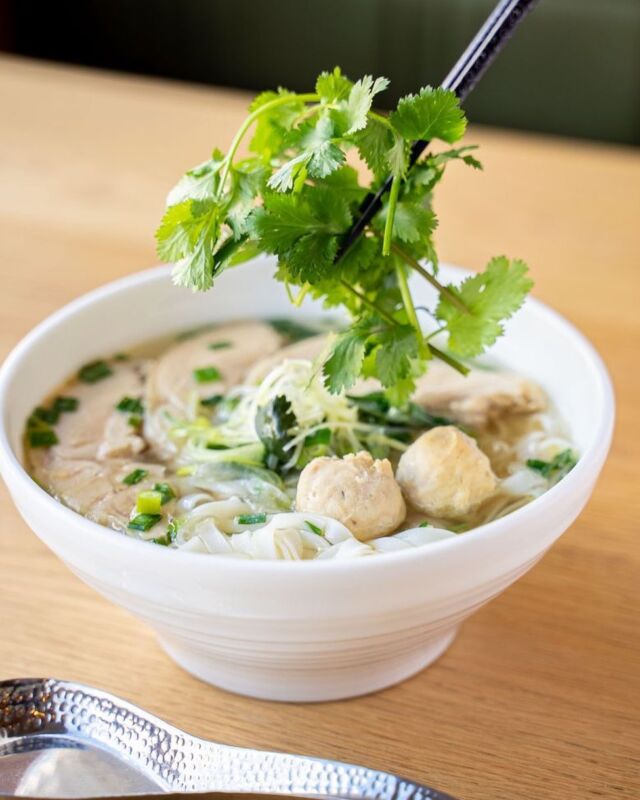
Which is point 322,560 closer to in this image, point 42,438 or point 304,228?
point 304,228

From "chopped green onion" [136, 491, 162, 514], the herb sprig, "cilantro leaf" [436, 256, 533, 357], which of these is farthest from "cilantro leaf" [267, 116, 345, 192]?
"chopped green onion" [136, 491, 162, 514]

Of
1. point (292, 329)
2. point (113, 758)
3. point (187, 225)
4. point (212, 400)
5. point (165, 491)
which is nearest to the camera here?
point (113, 758)

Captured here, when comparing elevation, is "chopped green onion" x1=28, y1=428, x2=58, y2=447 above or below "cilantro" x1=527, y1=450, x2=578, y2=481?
below

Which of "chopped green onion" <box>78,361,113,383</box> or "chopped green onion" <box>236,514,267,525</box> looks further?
"chopped green onion" <box>78,361,113,383</box>

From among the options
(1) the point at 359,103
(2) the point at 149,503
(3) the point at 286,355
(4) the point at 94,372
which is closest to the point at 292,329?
(3) the point at 286,355

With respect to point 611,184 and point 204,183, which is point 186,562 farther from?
point 611,184

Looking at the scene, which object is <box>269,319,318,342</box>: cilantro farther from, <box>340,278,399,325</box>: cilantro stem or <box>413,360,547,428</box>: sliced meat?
<box>340,278,399,325</box>: cilantro stem
